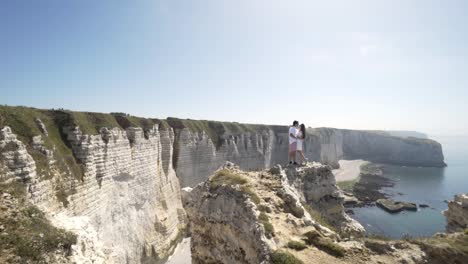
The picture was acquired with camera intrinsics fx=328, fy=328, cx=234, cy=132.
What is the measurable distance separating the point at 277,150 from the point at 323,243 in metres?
75.8

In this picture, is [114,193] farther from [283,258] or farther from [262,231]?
[283,258]

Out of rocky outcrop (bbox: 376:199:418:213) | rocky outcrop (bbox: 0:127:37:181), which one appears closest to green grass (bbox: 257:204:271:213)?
rocky outcrop (bbox: 0:127:37:181)

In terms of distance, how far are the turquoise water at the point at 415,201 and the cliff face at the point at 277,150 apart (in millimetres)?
19156

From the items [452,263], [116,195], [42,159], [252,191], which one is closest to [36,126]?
[42,159]

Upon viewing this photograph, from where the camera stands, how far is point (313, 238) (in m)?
9.77

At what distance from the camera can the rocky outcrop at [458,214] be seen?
1705 centimetres

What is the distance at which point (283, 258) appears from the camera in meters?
8.55

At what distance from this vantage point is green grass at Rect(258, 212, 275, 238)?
31.2 feet

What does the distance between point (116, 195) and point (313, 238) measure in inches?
772

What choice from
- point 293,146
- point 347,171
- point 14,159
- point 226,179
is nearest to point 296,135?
point 293,146

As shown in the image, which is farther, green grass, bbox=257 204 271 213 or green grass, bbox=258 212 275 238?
green grass, bbox=257 204 271 213

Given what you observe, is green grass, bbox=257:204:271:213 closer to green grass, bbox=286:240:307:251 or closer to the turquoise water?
green grass, bbox=286:240:307:251

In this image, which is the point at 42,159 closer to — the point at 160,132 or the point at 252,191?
the point at 252,191

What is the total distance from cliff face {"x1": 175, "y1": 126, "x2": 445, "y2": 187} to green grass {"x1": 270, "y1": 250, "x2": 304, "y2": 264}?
34948 millimetres
